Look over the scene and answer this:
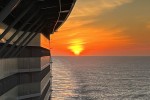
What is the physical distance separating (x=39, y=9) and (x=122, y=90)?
358ft

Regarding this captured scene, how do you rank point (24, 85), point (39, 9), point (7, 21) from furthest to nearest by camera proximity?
point (24, 85) → point (7, 21) → point (39, 9)

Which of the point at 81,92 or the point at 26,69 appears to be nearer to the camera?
the point at 26,69

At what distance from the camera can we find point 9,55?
37.9 metres

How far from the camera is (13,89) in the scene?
131 ft

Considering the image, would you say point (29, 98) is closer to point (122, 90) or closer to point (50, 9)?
point (50, 9)

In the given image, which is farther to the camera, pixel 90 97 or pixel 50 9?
pixel 90 97

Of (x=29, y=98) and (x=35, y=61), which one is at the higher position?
(x=35, y=61)

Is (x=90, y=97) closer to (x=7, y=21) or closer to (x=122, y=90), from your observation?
(x=122, y=90)

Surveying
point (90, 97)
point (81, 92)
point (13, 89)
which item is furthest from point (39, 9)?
point (81, 92)

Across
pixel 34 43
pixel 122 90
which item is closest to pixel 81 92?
pixel 122 90

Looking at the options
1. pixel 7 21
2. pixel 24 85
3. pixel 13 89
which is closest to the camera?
pixel 7 21

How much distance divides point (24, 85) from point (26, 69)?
7.41 ft

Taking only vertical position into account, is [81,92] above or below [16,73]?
below

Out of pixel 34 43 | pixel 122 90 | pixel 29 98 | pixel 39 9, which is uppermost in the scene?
pixel 39 9
